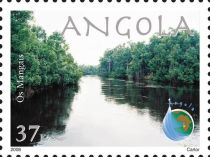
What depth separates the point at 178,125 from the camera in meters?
10.5

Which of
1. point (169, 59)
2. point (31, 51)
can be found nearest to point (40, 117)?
point (31, 51)

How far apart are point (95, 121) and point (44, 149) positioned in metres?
8.27

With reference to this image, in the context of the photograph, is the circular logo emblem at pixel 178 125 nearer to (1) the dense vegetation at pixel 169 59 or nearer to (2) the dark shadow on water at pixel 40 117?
(2) the dark shadow on water at pixel 40 117

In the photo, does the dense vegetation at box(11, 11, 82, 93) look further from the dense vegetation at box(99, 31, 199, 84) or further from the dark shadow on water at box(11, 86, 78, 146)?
the dense vegetation at box(99, 31, 199, 84)

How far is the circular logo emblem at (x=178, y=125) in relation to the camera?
10375 mm

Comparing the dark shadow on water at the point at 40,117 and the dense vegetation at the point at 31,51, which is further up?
the dense vegetation at the point at 31,51

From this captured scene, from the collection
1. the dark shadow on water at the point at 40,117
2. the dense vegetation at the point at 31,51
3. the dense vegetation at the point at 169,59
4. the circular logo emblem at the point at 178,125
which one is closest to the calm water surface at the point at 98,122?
the dark shadow on water at the point at 40,117

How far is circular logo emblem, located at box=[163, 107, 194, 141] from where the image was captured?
408 inches

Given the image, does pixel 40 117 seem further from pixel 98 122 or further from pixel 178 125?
pixel 178 125

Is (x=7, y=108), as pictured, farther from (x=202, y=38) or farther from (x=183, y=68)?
(x=183, y=68)

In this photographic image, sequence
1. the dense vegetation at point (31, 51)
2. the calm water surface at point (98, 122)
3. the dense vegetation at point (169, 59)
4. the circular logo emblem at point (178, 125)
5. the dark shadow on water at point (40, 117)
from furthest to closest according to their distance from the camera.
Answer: the dense vegetation at point (169, 59) < the dense vegetation at point (31, 51) < the calm water surface at point (98, 122) < the dark shadow on water at point (40, 117) < the circular logo emblem at point (178, 125)

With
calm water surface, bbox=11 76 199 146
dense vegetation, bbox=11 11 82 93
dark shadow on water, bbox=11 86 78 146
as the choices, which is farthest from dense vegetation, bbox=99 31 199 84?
dark shadow on water, bbox=11 86 78 146

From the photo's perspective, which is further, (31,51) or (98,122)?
(31,51)

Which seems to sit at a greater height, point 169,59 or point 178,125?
point 169,59
